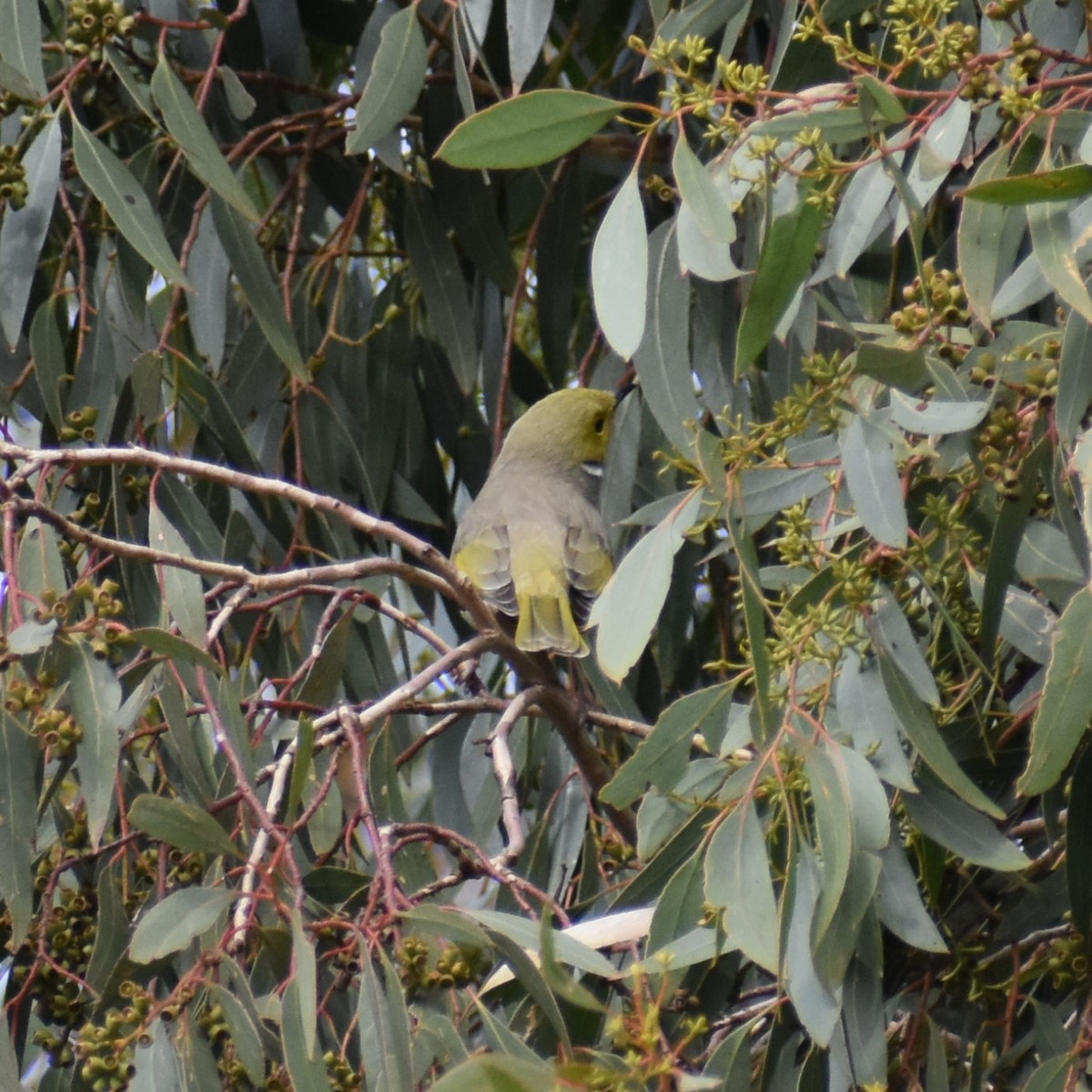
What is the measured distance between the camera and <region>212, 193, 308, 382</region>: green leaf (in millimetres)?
2908

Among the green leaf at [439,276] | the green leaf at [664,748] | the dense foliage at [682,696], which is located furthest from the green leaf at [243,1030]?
the green leaf at [439,276]

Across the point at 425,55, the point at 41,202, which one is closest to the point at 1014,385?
the point at 425,55

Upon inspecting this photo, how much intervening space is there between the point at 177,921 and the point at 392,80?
1.61 meters

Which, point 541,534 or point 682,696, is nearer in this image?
point 682,696

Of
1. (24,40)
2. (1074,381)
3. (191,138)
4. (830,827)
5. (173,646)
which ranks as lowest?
(830,827)

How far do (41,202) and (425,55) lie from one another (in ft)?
2.41

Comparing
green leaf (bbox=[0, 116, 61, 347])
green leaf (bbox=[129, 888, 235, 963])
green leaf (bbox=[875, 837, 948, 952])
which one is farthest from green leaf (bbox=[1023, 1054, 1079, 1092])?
green leaf (bbox=[0, 116, 61, 347])

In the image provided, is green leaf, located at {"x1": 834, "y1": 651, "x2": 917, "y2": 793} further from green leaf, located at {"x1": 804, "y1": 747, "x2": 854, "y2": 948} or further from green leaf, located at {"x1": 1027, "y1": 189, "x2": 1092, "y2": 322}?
green leaf, located at {"x1": 1027, "y1": 189, "x2": 1092, "y2": 322}

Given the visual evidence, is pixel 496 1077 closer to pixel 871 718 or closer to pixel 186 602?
pixel 871 718

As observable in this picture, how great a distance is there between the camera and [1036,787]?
1665 millimetres

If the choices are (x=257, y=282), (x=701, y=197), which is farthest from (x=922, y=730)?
(x=257, y=282)

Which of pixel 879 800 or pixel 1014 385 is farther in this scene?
pixel 1014 385

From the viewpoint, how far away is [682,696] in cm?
238

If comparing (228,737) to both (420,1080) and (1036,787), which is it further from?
(1036,787)
